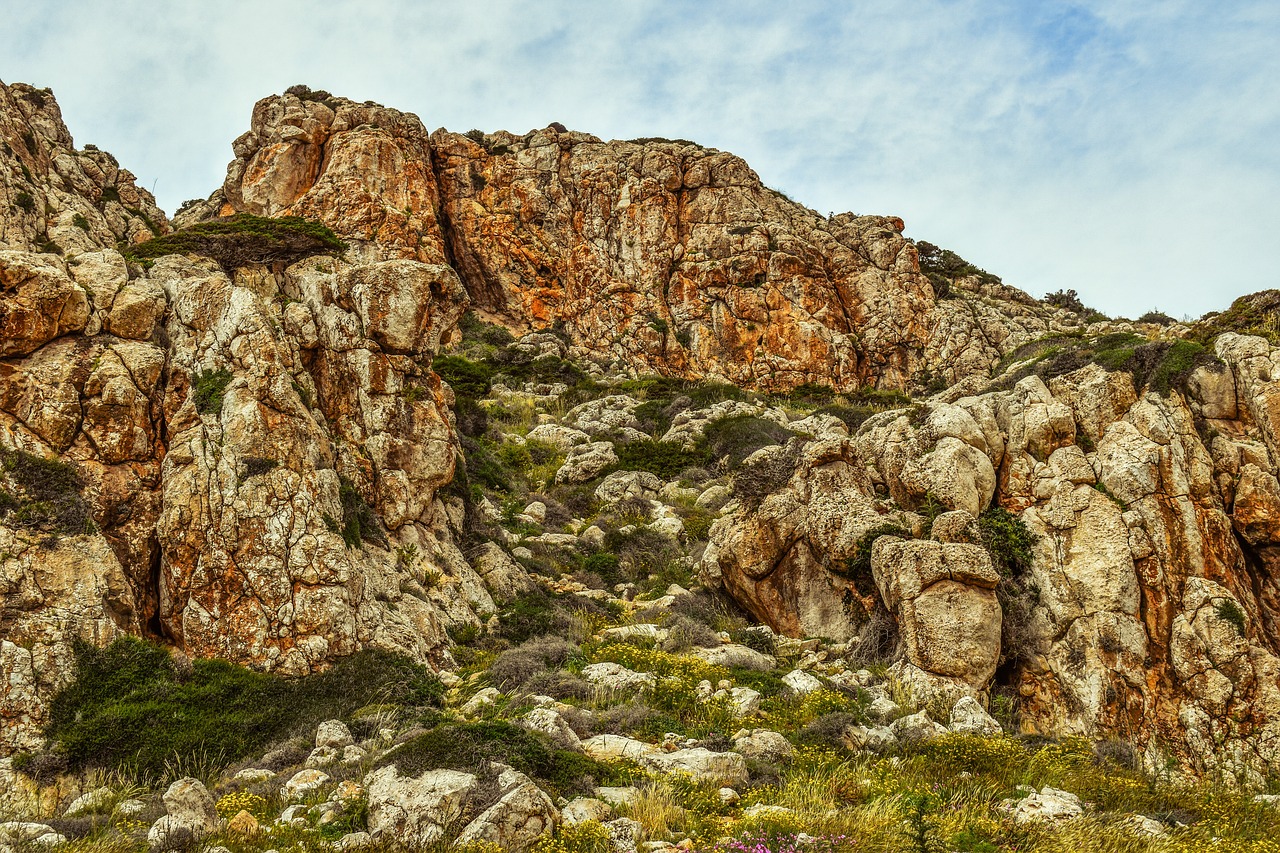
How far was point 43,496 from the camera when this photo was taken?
12.6 metres

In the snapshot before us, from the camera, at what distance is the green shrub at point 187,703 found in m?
10.7

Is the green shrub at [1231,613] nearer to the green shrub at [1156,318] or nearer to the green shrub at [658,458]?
the green shrub at [658,458]

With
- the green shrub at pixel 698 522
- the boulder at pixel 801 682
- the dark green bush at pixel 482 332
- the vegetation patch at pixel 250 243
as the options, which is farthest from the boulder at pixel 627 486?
the dark green bush at pixel 482 332

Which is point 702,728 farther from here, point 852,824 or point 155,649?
point 155,649

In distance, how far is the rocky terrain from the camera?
895cm

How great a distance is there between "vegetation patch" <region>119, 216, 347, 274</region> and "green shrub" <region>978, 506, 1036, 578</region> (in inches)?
681

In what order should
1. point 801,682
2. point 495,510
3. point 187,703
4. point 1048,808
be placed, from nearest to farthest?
point 1048,808 < point 187,703 < point 801,682 < point 495,510

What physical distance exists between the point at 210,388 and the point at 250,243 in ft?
23.9

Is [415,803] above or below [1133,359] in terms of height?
below

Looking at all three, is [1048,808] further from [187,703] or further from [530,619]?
[187,703]

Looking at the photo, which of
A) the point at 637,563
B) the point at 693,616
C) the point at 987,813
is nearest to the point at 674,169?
the point at 637,563

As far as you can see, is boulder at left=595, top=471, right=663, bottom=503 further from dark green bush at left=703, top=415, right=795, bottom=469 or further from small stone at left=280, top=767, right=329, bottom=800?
small stone at left=280, top=767, right=329, bottom=800

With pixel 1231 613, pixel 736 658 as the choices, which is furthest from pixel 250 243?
pixel 1231 613

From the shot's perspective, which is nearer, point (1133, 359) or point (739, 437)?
point (1133, 359)
